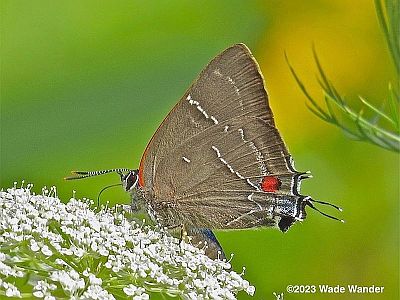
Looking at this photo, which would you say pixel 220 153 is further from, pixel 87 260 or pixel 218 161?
pixel 87 260

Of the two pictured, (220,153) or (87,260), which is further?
(220,153)

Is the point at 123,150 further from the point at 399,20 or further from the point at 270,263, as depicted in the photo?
the point at 399,20

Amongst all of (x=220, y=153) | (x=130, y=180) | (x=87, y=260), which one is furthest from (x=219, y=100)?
(x=87, y=260)

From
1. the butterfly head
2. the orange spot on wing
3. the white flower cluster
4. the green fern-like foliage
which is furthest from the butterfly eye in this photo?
the green fern-like foliage

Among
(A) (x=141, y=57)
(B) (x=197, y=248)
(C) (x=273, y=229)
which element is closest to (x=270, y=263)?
(C) (x=273, y=229)

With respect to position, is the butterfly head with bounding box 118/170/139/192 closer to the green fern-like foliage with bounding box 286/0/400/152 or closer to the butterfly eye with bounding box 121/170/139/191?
the butterfly eye with bounding box 121/170/139/191

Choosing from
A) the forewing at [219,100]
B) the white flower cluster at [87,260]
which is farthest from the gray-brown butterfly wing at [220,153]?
the white flower cluster at [87,260]
